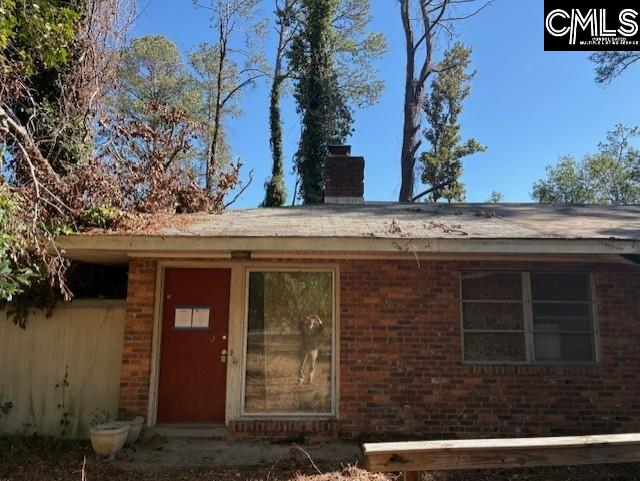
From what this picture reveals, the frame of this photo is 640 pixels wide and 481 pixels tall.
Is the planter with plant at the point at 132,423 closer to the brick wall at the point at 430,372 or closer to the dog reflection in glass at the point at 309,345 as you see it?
the brick wall at the point at 430,372

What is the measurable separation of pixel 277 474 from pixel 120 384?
8.43ft

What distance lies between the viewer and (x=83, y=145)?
886cm

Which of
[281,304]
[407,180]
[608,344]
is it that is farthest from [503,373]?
[407,180]

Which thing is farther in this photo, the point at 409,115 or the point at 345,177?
the point at 409,115

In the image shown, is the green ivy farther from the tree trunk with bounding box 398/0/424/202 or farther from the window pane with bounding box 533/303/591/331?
the tree trunk with bounding box 398/0/424/202

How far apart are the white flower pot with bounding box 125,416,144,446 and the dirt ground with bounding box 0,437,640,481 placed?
13cm

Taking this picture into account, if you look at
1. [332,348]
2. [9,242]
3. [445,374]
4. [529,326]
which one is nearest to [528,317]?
[529,326]

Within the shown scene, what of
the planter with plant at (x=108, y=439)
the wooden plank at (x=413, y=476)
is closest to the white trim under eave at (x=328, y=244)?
the planter with plant at (x=108, y=439)

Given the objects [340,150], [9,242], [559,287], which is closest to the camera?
[9,242]

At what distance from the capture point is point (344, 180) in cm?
1050

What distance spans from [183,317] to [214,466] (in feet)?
6.71

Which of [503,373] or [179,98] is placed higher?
[179,98]

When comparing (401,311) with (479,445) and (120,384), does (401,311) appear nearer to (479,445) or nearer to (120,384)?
(479,445)

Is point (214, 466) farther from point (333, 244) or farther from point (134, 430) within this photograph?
point (333, 244)
